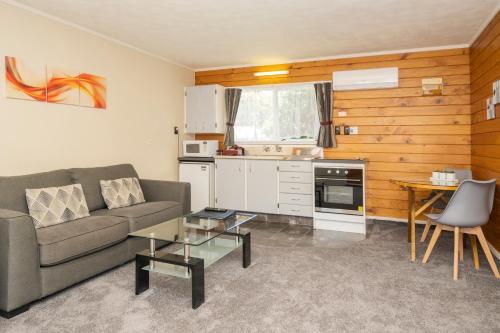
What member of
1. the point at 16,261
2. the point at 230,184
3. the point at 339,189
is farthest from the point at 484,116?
the point at 16,261

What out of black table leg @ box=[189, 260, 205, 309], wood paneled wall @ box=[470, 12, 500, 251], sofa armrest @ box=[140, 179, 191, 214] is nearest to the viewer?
black table leg @ box=[189, 260, 205, 309]

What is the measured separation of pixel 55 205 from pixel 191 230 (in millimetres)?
1240

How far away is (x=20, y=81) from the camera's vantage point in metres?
3.33

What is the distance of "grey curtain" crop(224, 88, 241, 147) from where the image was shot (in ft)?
19.2

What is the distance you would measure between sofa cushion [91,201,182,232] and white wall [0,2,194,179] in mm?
873

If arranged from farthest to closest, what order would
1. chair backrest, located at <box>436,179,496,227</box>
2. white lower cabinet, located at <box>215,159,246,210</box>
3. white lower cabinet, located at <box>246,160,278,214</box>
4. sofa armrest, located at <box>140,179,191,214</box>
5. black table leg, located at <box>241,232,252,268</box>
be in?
1. white lower cabinet, located at <box>215,159,246,210</box>
2. white lower cabinet, located at <box>246,160,278,214</box>
3. sofa armrest, located at <box>140,179,191,214</box>
4. black table leg, located at <box>241,232,252,268</box>
5. chair backrest, located at <box>436,179,496,227</box>

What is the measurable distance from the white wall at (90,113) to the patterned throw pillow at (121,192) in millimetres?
481

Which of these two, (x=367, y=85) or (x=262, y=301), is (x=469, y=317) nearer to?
(x=262, y=301)

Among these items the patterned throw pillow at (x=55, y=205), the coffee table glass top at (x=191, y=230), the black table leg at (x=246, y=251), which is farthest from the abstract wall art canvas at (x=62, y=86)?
the black table leg at (x=246, y=251)

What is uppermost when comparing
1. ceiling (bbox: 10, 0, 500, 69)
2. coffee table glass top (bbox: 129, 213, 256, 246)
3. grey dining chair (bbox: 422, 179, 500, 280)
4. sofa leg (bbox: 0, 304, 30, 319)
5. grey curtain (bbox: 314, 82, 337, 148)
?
ceiling (bbox: 10, 0, 500, 69)

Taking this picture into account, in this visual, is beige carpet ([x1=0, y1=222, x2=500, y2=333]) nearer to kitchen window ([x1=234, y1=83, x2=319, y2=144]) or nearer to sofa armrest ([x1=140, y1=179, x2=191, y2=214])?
sofa armrest ([x1=140, y1=179, x2=191, y2=214])

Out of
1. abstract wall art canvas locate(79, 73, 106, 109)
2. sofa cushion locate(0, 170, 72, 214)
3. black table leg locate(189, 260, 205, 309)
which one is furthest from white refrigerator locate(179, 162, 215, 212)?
black table leg locate(189, 260, 205, 309)

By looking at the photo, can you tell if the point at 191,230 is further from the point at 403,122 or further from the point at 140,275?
the point at 403,122

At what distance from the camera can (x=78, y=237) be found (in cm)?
274
